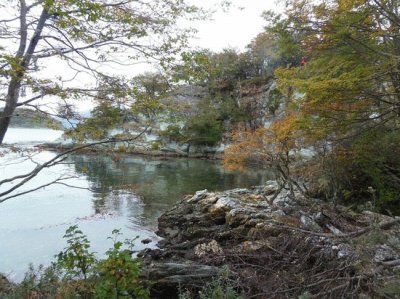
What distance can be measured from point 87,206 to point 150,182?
516cm

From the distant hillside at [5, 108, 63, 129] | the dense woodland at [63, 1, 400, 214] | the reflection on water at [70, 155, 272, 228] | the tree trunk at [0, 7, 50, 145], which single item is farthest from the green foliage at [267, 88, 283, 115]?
→ the tree trunk at [0, 7, 50, 145]

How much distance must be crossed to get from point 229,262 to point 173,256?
2410mm

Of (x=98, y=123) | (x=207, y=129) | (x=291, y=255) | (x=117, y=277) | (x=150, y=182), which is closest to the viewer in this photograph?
(x=117, y=277)

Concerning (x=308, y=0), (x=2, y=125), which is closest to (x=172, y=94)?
(x=2, y=125)

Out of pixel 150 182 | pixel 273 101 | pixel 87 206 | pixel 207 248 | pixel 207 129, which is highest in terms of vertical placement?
pixel 273 101

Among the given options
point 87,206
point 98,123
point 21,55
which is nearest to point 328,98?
point 98,123

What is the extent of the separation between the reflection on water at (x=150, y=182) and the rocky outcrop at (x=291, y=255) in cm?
356

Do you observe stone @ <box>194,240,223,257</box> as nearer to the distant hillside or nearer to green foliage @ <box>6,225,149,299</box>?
green foliage @ <box>6,225,149,299</box>

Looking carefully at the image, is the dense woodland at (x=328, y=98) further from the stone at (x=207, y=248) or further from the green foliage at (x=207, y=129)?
the green foliage at (x=207, y=129)

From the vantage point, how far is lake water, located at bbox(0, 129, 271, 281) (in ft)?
27.2

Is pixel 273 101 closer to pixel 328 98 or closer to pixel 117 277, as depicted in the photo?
pixel 328 98

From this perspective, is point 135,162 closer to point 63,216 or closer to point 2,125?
point 63,216

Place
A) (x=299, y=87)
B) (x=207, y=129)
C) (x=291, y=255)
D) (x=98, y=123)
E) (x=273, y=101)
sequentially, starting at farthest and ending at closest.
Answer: (x=207, y=129)
(x=273, y=101)
(x=299, y=87)
(x=98, y=123)
(x=291, y=255)

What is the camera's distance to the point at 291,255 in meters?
4.88
